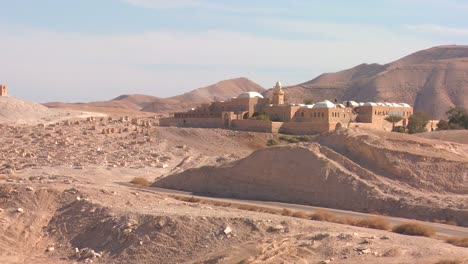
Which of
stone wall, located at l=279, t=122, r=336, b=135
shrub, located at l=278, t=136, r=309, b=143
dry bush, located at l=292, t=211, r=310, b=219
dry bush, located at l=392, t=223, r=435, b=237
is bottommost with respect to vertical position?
dry bush, located at l=292, t=211, r=310, b=219

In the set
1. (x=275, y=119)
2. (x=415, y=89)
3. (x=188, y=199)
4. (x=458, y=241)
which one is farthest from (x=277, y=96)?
(x=415, y=89)

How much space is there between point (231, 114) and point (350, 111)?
9.43 meters

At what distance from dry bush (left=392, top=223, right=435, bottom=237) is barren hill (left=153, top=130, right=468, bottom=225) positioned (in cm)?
294

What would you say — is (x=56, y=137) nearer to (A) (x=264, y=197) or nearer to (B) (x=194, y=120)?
(B) (x=194, y=120)

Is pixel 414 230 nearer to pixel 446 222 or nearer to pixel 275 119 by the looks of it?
pixel 446 222

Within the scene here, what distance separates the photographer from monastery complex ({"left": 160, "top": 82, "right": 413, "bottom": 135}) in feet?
159

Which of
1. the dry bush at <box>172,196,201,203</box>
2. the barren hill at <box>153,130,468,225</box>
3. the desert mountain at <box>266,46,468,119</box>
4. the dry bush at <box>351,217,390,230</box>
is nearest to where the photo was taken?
the dry bush at <box>351,217,390,230</box>

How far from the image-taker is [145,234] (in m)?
17.2

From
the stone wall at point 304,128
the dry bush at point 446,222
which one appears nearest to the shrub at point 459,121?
the stone wall at point 304,128

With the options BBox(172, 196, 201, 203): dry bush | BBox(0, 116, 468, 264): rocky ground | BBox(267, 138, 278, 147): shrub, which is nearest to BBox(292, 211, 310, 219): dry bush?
BBox(0, 116, 468, 264): rocky ground

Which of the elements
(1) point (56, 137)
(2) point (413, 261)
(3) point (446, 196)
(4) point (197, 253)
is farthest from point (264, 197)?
(1) point (56, 137)

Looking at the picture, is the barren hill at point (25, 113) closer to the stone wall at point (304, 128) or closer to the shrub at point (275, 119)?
the shrub at point (275, 119)

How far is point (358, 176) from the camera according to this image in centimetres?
2252

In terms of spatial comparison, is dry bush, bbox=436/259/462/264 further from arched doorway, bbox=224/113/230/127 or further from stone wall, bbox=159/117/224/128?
stone wall, bbox=159/117/224/128
